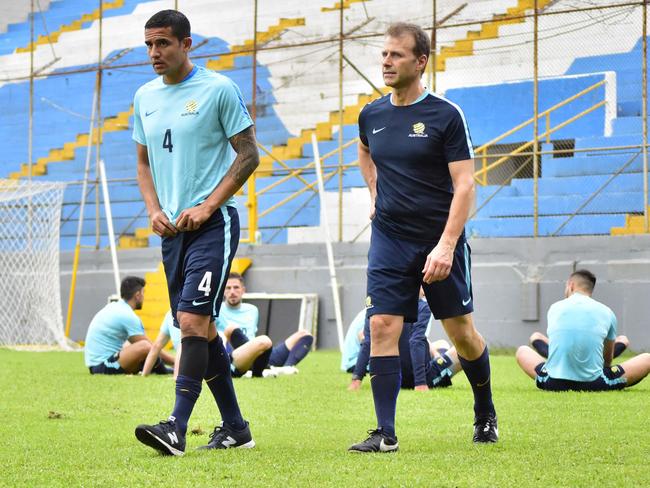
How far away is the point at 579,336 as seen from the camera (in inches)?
372

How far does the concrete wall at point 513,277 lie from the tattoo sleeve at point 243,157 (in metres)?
12.0

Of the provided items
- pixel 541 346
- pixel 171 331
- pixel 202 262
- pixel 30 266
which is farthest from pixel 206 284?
pixel 30 266

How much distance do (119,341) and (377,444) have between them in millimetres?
7599

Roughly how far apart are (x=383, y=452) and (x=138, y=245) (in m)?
18.1

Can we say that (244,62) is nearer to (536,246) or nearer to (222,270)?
(536,246)

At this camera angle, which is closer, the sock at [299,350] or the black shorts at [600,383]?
the black shorts at [600,383]

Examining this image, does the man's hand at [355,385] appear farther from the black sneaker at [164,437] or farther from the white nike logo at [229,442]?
the black sneaker at [164,437]

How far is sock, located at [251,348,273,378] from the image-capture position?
12.2 metres

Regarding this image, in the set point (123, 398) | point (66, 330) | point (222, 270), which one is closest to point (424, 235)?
point (222, 270)

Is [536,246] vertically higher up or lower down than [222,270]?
lower down

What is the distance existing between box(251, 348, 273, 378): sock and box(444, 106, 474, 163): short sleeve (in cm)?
662

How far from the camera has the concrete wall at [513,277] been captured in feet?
56.0

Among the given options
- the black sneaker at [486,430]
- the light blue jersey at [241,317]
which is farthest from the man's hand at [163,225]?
the light blue jersey at [241,317]

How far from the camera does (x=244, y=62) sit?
25.4 m
